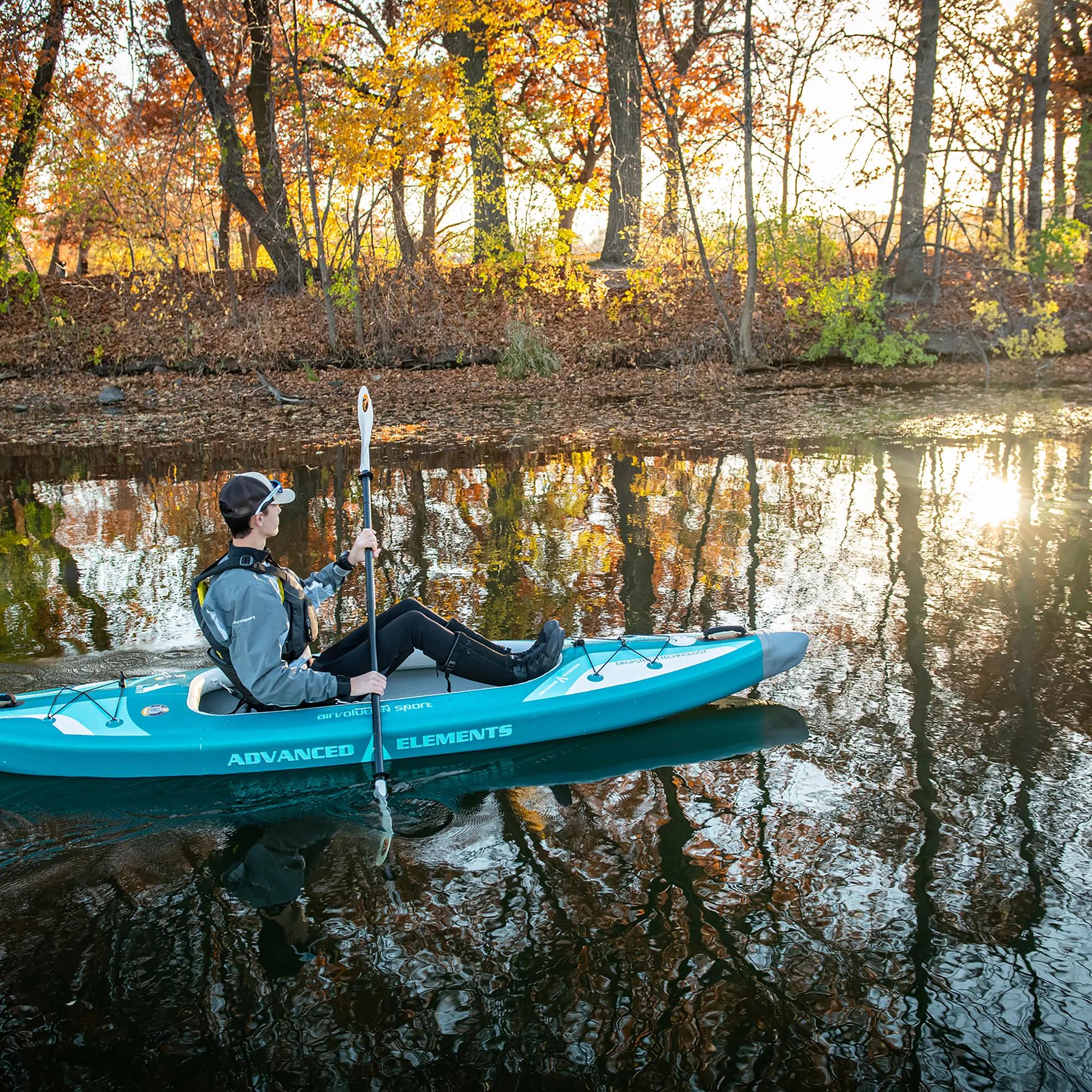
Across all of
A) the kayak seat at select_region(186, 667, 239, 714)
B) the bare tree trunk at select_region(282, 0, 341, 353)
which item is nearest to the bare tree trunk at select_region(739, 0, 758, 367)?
the bare tree trunk at select_region(282, 0, 341, 353)

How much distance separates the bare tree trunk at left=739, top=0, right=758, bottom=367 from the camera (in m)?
13.4

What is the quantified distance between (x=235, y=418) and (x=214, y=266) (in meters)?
7.87

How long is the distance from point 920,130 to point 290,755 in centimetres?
1558

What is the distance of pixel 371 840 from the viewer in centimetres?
384

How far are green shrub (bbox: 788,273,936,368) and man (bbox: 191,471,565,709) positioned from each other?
497 inches

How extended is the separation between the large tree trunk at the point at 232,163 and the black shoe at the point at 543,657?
50.7ft

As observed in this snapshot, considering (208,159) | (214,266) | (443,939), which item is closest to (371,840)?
(443,939)

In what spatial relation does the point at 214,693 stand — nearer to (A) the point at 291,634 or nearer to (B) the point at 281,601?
(A) the point at 291,634

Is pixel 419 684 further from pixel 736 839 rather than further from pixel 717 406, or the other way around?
pixel 717 406

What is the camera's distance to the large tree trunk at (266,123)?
1739 cm

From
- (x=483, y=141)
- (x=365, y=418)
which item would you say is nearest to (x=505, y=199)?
(x=483, y=141)

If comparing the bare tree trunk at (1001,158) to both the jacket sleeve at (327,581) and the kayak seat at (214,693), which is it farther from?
the kayak seat at (214,693)

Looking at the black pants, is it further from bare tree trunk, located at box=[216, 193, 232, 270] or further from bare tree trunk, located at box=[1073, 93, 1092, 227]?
bare tree trunk, located at box=[216, 193, 232, 270]

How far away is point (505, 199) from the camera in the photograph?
17.9 m
